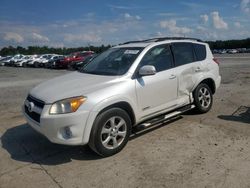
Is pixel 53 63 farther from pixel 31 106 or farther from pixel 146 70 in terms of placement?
pixel 146 70

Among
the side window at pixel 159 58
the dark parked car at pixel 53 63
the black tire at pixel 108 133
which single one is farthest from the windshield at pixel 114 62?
the dark parked car at pixel 53 63

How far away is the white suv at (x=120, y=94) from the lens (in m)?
4.11

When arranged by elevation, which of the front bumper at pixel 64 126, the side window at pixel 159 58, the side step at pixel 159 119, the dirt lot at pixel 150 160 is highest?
the side window at pixel 159 58

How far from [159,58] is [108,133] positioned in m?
1.87

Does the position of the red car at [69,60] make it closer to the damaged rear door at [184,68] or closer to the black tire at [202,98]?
the black tire at [202,98]

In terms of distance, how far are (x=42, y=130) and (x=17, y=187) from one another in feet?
2.90

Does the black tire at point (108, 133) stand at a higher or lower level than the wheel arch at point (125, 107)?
lower

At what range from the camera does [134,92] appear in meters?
4.70

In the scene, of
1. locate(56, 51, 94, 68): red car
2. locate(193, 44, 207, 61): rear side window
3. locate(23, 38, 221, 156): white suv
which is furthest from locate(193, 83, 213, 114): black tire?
locate(56, 51, 94, 68): red car

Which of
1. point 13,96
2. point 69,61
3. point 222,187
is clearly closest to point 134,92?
point 222,187

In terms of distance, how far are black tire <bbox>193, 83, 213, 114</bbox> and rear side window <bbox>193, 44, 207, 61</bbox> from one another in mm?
615

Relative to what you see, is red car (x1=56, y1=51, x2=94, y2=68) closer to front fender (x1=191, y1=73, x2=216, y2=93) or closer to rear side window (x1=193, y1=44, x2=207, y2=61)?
rear side window (x1=193, y1=44, x2=207, y2=61)

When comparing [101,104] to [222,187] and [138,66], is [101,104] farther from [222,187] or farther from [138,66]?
[222,187]

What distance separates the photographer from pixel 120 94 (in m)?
4.46
